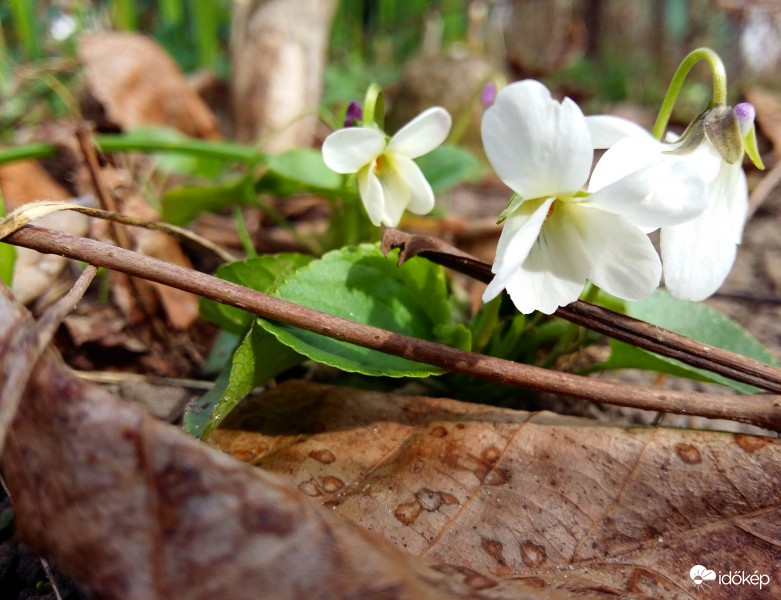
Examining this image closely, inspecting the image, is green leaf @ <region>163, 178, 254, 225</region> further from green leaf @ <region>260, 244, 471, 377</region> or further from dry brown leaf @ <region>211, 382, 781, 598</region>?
dry brown leaf @ <region>211, 382, 781, 598</region>

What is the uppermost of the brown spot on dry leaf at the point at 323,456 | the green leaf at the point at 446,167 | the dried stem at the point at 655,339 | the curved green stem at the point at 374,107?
the curved green stem at the point at 374,107

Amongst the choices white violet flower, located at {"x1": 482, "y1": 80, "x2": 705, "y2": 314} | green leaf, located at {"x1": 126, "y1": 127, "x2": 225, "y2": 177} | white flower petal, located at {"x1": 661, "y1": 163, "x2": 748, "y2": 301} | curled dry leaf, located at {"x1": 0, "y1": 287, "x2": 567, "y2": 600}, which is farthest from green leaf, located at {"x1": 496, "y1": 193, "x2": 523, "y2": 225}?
green leaf, located at {"x1": 126, "y1": 127, "x2": 225, "y2": 177}

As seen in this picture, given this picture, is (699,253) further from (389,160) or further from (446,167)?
(446,167)

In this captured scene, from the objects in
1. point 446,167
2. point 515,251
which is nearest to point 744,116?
point 515,251

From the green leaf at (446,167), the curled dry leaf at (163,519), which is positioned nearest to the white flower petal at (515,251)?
the curled dry leaf at (163,519)

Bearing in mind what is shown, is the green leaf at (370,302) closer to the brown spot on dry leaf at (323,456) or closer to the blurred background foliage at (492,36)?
the brown spot on dry leaf at (323,456)

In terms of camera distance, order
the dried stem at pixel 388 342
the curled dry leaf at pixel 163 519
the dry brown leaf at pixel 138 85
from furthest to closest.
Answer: the dry brown leaf at pixel 138 85 < the dried stem at pixel 388 342 < the curled dry leaf at pixel 163 519

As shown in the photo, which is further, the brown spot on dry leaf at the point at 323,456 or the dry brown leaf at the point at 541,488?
the brown spot on dry leaf at the point at 323,456

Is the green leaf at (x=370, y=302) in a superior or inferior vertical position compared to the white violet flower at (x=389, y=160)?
inferior
